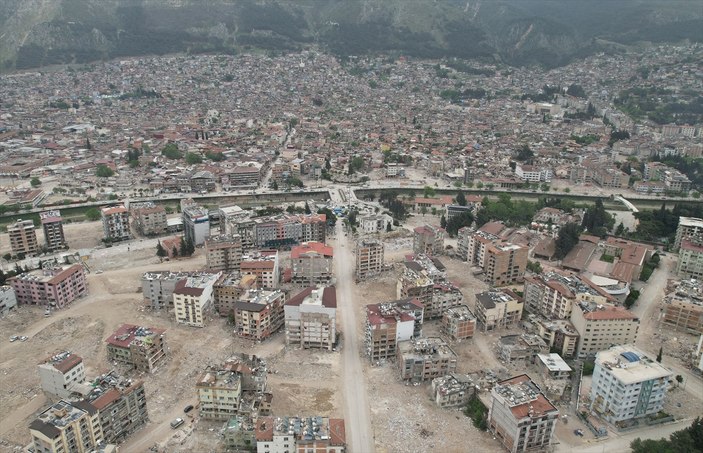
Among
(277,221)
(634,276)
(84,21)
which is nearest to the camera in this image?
(634,276)

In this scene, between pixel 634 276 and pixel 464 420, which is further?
pixel 634 276

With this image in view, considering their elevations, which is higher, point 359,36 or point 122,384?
point 359,36

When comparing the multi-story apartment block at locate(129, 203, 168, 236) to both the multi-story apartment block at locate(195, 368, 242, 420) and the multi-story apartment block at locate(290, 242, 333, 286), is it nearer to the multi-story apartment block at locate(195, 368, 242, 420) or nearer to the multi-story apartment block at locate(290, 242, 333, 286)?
the multi-story apartment block at locate(290, 242, 333, 286)

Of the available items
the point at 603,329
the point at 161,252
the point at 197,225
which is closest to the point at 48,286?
the point at 161,252

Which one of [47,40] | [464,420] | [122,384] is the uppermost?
[47,40]

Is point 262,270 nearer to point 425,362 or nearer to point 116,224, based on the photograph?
point 425,362

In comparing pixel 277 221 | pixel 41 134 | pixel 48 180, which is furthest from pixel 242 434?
pixel 41 134

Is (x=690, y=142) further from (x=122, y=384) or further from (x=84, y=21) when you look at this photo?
(x=84, y=21)

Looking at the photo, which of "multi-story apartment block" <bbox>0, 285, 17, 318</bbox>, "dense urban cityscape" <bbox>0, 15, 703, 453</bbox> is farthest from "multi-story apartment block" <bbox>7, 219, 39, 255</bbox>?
"multi-story apartment block" <bbox>0, 285, 17, 318</bbox>
